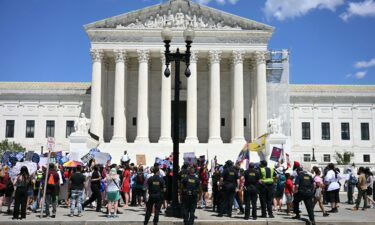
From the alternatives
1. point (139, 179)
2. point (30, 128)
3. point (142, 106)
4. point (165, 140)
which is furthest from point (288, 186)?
point (30, 128)

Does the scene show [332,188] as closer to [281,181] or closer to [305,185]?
[281,181]

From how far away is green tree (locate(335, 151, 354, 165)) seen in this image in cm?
5443

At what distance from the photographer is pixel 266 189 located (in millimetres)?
16641

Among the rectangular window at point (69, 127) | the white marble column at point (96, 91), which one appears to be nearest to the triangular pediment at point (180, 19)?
the white marble column at point (96, 91)

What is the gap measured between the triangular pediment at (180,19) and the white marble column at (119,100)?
11.1 feet

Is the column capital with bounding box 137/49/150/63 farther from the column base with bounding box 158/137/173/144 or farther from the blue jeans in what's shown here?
the blue jeans

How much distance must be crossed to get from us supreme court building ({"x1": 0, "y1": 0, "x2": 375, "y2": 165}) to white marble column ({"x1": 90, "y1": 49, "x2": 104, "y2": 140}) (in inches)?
4.1

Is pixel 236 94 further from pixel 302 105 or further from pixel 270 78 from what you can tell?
pixel 302 105

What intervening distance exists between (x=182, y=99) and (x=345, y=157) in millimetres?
22465

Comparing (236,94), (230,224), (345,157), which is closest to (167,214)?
(230,224)

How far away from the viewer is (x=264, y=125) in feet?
148

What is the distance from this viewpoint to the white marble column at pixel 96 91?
147 feet

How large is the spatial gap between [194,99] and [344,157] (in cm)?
2339

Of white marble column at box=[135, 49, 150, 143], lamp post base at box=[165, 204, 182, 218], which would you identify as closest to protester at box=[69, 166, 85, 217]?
lamp post base at box=[165, 204, 182, 218]
